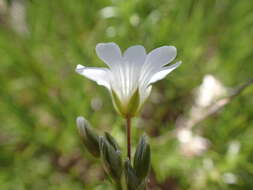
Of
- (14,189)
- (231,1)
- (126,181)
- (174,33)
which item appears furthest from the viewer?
(231,1)

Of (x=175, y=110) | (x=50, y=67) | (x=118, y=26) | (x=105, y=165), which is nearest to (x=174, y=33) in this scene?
(x=118, y=26)

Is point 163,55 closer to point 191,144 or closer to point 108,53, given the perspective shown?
point 108,53

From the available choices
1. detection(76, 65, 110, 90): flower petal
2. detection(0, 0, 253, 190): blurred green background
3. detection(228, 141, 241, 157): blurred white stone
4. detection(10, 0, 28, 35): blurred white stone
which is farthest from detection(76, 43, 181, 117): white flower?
detection(10, 0, 28, 35): blurred white stone

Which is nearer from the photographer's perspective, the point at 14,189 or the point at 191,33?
the point at 14,189

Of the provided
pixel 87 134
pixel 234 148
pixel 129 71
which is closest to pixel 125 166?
pixel 87 134

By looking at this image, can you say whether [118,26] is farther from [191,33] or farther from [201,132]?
[201,132]
